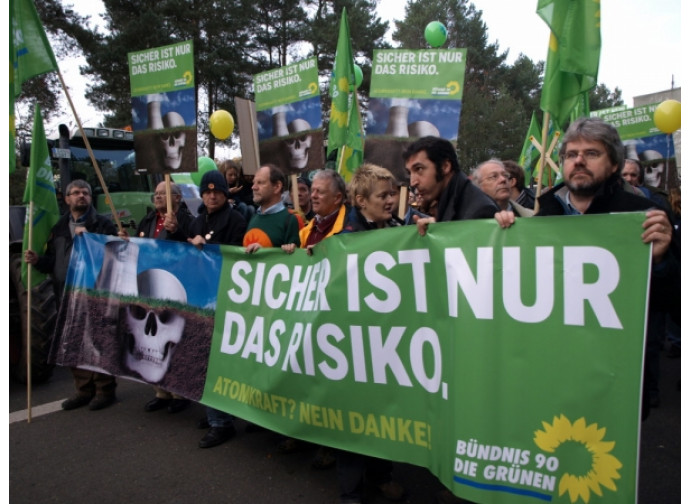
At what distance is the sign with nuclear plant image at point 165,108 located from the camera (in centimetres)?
481

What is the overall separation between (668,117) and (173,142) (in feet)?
22.7

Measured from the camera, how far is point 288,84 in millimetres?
5887

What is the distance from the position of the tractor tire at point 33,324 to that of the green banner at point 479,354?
273 cm

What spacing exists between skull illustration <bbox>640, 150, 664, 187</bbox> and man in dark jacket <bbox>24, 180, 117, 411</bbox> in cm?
769

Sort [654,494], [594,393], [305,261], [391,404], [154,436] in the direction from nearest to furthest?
1. [594,393]
2. [391,404]
3. [654,494]
4. [305,261]
5. [154,436]

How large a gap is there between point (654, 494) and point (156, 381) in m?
3.26

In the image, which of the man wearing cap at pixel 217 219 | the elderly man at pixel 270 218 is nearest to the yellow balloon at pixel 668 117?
the elderly man at pixel 270 218

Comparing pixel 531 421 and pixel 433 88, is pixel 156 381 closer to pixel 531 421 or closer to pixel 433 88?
→ pixel 531 421

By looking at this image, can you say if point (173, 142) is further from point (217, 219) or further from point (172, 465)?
point (172, 465)

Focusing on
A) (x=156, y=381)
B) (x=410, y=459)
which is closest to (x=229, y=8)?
(x=156, y=381)

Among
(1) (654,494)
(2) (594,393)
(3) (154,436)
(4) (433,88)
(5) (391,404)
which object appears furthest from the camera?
(4) (433,88)

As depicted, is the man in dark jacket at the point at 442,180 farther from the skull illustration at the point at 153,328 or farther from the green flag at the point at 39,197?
the green flag at the point at 39,197

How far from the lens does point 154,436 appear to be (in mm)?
4191

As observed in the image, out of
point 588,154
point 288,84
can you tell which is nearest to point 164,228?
point 288,84
